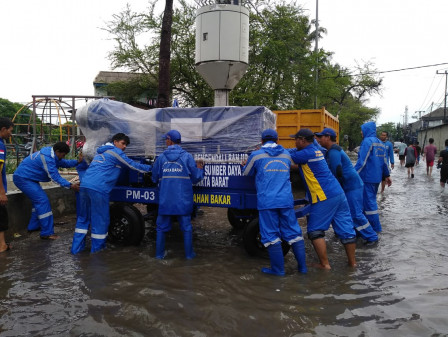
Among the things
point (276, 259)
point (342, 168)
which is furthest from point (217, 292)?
point (342, 168)

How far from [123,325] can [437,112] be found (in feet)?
255

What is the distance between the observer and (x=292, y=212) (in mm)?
4211

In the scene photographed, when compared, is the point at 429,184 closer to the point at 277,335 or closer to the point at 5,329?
the point at 277,335

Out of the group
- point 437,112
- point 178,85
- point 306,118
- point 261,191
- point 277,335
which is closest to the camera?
point 277,335

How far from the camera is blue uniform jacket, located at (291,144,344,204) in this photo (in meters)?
4.32

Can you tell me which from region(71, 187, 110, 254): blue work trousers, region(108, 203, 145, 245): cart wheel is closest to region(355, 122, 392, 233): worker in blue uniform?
region(108, 203, 145, 245): cart wheel

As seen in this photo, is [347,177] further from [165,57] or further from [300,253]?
[165,57]

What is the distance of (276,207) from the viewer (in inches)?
161

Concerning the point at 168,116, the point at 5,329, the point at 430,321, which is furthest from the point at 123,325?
the point at 168,116

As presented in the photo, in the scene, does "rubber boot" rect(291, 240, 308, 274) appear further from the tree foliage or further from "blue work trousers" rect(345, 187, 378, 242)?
the tree foliage

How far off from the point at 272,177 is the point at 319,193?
642mm

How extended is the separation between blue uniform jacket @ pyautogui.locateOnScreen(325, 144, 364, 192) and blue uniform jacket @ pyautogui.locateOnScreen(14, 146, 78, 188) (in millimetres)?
3947

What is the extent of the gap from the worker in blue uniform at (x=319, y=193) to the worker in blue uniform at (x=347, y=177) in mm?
520

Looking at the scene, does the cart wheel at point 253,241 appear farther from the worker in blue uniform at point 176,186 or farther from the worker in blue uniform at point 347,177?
the worker in blue uniform at point 347,177
